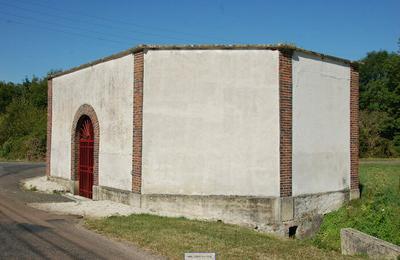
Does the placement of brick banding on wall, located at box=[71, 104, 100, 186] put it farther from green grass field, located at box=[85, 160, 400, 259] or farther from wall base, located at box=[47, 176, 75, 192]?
green grass field, located at box=[85, 160, 400, 259]

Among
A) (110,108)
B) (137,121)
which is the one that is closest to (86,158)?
(110,108)

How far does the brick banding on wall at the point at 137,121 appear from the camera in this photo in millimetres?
12383

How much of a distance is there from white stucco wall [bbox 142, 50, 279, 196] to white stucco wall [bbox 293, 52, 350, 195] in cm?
97

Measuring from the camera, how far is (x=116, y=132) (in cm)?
1346

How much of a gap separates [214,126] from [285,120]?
2.10 m

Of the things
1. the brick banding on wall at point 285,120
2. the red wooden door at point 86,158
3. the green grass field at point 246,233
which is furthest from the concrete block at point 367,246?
the red wooden door at point 86,158

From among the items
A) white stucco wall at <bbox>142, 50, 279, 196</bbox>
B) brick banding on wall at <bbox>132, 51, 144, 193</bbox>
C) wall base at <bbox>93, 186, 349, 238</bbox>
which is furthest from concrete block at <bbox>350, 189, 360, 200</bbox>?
brick banding on wall at <bbox>132, 51, 144, 193</bbox>

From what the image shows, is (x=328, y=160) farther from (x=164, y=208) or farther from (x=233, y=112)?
(x=164, y=208)

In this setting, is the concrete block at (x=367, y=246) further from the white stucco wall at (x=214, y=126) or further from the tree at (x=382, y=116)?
the tree at (x=382, y=116)

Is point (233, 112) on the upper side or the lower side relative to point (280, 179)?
upper

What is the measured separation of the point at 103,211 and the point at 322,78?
317 inches

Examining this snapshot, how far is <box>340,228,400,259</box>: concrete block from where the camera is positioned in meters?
8.80

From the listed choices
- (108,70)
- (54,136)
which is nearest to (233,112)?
(108,70)

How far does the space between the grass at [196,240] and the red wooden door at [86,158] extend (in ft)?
16.8
